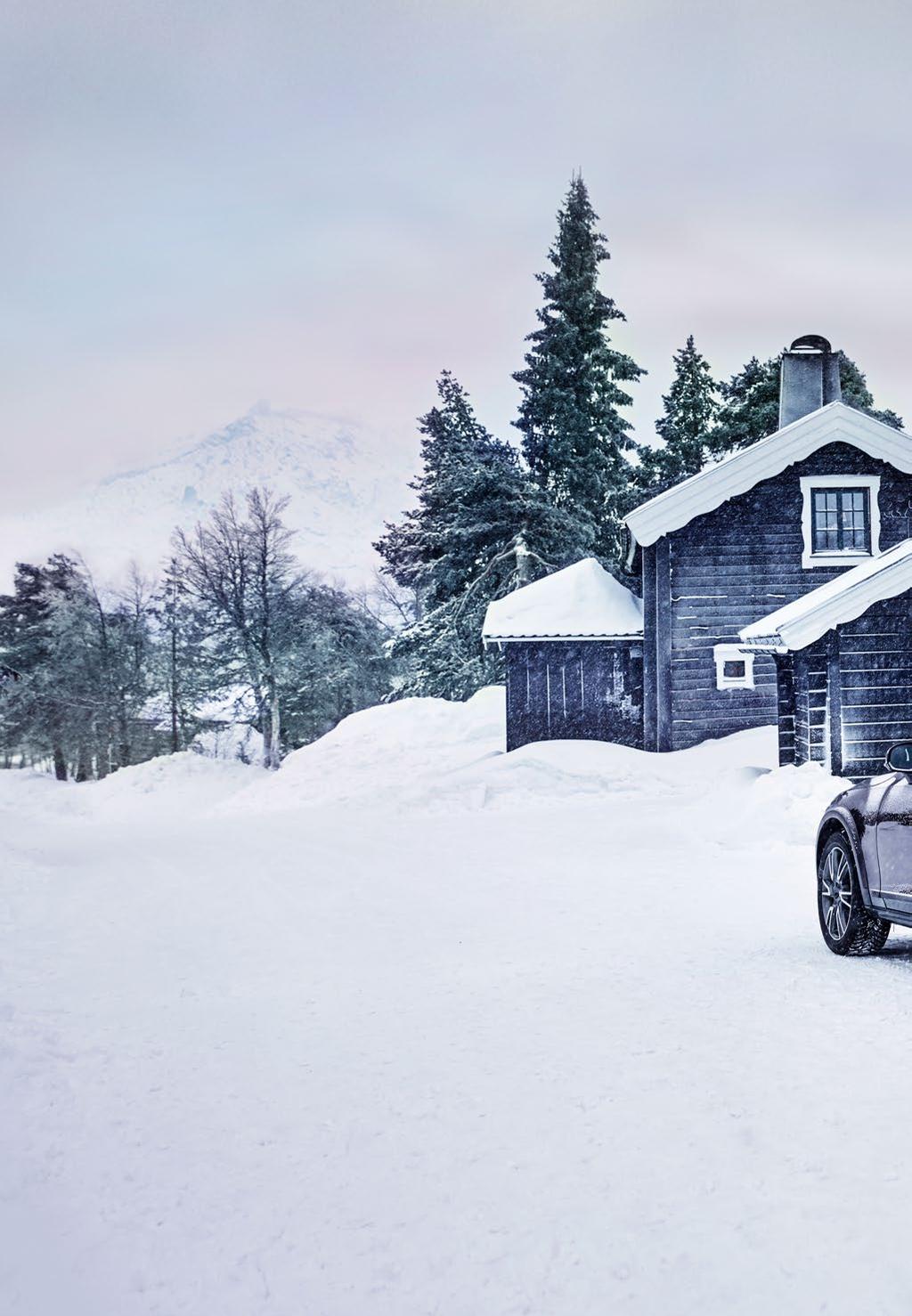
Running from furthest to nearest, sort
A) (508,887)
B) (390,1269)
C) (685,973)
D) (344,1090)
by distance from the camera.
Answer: (508,887)
(685,973)
(344,1090)
(390,1269)

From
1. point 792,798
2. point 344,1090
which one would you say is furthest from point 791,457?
point 344,1090

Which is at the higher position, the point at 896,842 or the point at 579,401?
the point at 579,401

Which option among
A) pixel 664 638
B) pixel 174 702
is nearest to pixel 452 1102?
pixel 664 638

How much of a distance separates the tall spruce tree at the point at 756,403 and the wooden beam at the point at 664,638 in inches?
857

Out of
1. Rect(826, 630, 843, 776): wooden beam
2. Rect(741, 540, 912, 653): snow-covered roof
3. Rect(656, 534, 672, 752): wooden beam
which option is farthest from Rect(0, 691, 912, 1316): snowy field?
Rect(656, 534, 672, 752): wooden beam

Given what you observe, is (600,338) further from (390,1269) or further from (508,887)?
(390,1269)

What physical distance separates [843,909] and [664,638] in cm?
1501

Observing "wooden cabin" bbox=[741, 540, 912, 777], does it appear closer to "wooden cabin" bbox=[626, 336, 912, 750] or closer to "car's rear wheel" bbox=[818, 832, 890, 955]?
"wooden cabin" bbox=[626, 336, 912, 750]

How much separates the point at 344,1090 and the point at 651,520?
18.0 meters

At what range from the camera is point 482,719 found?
28.6m

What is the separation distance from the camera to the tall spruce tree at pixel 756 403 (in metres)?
42.2

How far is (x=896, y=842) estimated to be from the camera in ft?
21.0

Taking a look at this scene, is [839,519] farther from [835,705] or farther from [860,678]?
[835,705]

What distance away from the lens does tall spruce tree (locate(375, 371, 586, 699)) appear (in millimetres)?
35469
